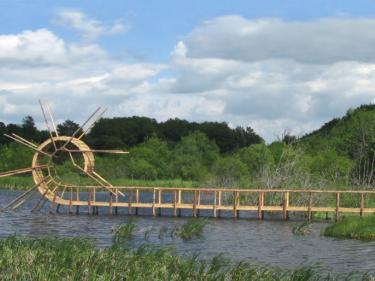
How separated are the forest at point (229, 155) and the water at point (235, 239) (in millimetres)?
11059

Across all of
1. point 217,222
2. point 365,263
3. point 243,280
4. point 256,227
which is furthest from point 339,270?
point 217,222

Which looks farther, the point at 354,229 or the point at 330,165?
the point at 330,165

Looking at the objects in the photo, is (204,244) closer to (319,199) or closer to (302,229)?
(302,229)

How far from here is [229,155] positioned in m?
124

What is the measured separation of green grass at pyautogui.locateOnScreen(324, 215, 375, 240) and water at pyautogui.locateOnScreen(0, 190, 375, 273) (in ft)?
3.01

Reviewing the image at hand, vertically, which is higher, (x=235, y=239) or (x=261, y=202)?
(x=261, y=202)

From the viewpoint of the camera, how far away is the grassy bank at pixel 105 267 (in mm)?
16828

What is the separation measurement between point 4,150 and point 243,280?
101037 millimetres

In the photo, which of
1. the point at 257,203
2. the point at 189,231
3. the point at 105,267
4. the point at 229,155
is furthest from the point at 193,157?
the point at 105,267

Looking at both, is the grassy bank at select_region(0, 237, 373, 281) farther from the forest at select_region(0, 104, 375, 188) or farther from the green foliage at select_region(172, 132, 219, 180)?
the green foliage at select_region(172, 132, 219, 180)

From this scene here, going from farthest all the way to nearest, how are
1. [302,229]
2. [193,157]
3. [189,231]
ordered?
[193,157]
[302,229]
[189,231]

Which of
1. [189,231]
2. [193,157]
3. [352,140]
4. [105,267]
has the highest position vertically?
[352,140]

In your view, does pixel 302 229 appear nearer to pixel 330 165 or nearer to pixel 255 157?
pixel 330 165

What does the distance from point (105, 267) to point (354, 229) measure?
64.9 ft
